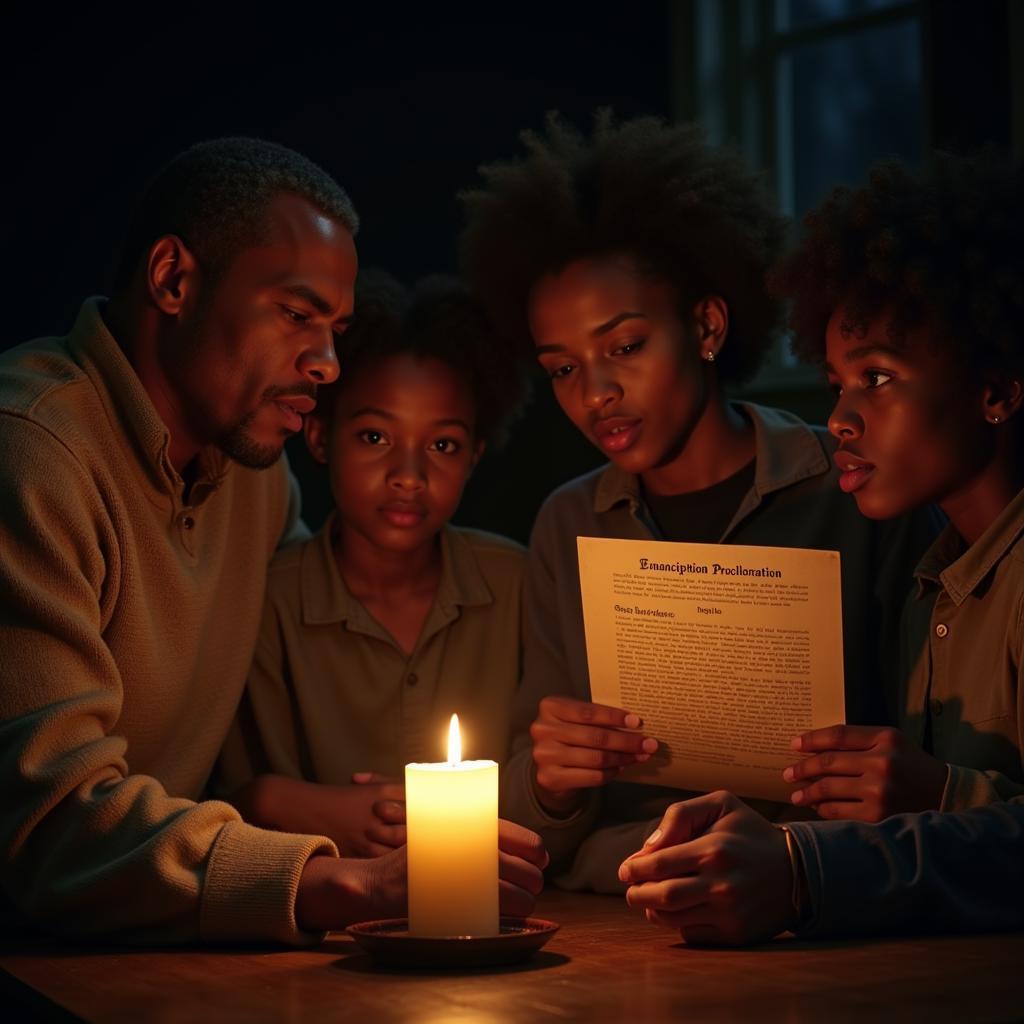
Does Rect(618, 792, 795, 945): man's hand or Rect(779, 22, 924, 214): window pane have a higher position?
Rect(779, 22, 924, 214): window pane

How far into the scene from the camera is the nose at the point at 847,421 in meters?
1.90

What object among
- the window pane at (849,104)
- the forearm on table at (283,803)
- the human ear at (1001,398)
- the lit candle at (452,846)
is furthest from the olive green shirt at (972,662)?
the window pane at (849,104)

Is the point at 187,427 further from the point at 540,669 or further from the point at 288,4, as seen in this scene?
the point at 288,4

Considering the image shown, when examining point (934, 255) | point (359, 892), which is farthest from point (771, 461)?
point (359, 892)

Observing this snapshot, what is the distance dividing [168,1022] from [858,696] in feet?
3.88

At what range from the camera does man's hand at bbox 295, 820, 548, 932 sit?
61.4 inches

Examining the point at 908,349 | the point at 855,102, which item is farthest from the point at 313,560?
the point at 855,102

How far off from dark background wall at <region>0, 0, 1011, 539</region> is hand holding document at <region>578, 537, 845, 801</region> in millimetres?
1477

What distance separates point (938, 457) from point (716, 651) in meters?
0.38

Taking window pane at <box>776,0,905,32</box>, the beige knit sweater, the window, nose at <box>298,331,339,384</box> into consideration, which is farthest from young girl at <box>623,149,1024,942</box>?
window pane at <box>776,0,905,32</box>

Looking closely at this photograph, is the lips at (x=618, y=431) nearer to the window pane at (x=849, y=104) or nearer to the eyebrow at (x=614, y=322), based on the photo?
the eyebrow at (x=614, y=322)

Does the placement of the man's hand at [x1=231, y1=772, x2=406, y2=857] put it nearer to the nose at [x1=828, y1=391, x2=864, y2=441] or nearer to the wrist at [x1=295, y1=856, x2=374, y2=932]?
the wrist at [x1=295, y1=856, x2=374, y2=932]

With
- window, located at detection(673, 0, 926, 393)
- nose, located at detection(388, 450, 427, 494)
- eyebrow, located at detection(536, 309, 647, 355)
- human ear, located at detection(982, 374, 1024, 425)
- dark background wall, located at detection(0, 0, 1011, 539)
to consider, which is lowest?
nose, located at detection(388, 450, 427, 494)

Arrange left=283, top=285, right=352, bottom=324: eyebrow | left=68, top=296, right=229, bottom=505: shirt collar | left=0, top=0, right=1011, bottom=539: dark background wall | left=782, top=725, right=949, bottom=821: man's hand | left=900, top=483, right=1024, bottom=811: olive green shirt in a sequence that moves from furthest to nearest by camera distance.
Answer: left=0, top=0, right=1011, bottom=539: dark background wall, left=283, top=285, right=352, bottom=324: eyebrow, left=68, top=296, right=229, bottom=505: shirt collar, left=900, top=483, right=1024, bottom=811: olive green shirt, left=782, top=725, right=949, bottom=821: man's hand
